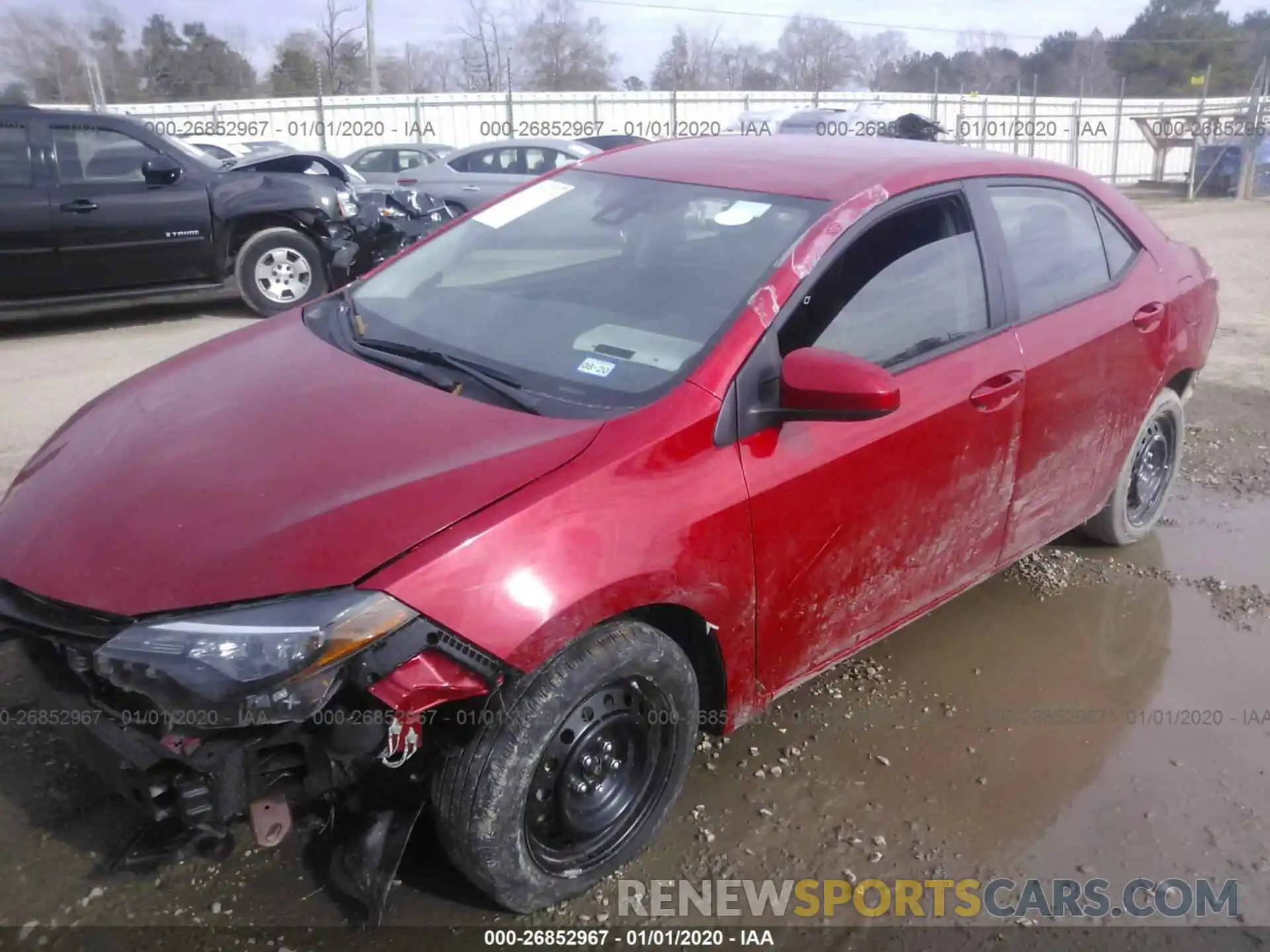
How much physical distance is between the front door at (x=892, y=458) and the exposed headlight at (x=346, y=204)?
7.06 m

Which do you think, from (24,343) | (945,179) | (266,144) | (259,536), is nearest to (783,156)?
(945,179)

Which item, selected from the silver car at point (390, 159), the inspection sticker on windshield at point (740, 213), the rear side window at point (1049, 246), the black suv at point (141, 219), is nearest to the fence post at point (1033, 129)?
the silver car at point (390, 159)

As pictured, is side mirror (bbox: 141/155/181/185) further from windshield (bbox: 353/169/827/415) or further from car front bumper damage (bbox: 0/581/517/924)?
car front bumper damage (bbox: 0/581/517/924)

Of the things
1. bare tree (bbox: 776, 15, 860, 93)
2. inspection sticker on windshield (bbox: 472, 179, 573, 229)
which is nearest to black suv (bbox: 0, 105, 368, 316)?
inspection sticker on windshield (bbox: 472, 179, 573, 229)

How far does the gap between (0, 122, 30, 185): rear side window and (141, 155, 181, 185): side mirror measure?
84cm

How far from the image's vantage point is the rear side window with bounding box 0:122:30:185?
793 centimetres

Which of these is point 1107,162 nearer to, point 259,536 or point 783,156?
point 783,156

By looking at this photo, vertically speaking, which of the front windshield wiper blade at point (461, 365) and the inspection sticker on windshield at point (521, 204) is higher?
the inspection sticker on windshield at point (521, 204)

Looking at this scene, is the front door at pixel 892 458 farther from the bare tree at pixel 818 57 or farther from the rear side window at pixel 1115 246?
the bare tree at pixel 818 57

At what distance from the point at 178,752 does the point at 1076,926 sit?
2110 millimetres

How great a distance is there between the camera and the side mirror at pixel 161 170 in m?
8.52

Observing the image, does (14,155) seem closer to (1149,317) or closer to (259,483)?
(259,483)

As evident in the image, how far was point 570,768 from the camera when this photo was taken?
2414 mm

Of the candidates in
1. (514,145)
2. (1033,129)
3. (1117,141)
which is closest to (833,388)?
(514,145)
